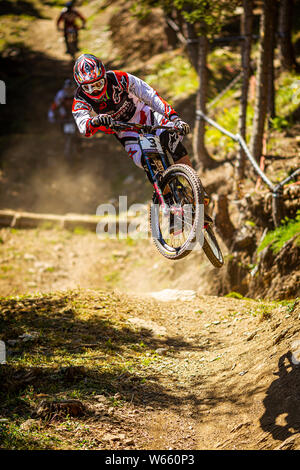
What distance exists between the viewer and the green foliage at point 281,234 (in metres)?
7.98

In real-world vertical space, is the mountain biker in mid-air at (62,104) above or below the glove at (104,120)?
above

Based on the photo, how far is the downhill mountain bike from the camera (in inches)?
215

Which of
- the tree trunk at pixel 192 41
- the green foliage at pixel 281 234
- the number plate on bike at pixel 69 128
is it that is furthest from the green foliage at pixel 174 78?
the green foliage at pixel 281 234

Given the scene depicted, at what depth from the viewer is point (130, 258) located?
13.0 meters

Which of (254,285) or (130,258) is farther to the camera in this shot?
(130,258)

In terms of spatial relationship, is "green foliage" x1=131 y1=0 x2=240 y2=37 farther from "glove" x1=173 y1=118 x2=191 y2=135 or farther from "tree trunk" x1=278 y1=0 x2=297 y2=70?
"glove" x1=173 y1=118 x2=191 y2=135

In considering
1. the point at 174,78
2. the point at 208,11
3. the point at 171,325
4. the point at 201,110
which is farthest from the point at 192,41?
the point at 171,325

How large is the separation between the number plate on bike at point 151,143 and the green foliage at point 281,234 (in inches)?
119

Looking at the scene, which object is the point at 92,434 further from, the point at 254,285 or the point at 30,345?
the point at 254,285

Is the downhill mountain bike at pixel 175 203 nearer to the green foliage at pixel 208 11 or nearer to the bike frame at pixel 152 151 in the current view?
the bike frame at pixel 152 151

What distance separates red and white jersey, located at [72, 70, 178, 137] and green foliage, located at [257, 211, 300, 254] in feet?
10.6

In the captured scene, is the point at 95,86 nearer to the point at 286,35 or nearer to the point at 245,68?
the point at 245,68

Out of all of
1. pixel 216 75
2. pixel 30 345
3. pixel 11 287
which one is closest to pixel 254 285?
pixel 30 345

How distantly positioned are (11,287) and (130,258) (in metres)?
3.41
